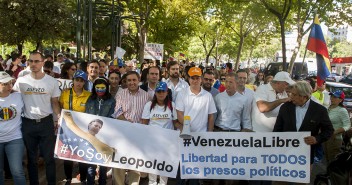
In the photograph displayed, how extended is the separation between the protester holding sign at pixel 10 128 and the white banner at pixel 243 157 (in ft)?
6.73

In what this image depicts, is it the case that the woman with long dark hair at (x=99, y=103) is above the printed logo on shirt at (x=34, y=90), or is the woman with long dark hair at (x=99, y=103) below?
below

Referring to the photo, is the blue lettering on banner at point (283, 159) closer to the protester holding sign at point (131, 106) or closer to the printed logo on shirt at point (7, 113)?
the protester holding sign at point (131, 106)

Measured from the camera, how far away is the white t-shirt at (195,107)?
209 inches

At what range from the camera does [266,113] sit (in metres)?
5.37

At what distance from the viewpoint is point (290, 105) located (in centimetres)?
491

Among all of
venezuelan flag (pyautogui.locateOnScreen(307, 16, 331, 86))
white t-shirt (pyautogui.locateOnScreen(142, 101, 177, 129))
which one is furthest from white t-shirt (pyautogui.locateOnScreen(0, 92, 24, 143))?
venezuelan flag (pyautogui.locateOnScreen(307, 16, 331, 86))

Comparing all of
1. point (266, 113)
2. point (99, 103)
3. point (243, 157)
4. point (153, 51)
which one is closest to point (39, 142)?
point (99, 103)

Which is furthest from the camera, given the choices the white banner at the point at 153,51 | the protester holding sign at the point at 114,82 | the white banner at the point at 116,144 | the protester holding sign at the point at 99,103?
the white banner at the point at 153,51

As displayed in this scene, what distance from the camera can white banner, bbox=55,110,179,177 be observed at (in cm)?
525

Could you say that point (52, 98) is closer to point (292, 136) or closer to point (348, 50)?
point (292, 136)

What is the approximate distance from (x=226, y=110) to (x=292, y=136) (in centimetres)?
105

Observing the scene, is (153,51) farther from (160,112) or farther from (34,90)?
(34,90)

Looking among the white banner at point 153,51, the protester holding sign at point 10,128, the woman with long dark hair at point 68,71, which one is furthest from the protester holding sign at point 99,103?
the white banner at point 153,51

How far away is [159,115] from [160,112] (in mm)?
43
